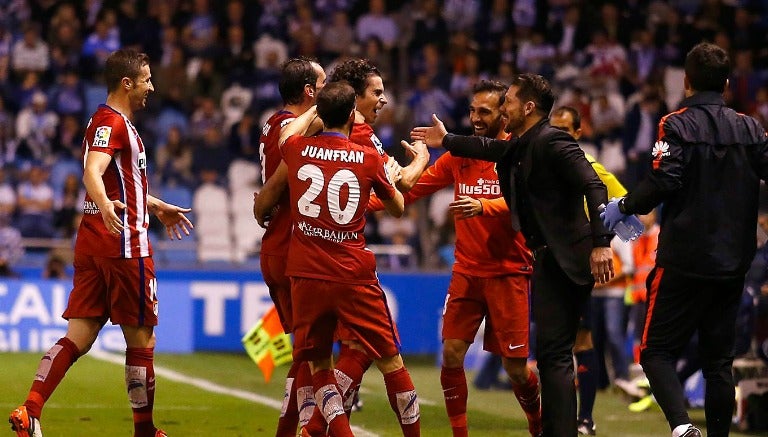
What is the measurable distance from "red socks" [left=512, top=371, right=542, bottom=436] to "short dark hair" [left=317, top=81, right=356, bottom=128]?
2.24m

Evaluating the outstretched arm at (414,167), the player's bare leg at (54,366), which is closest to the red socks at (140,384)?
the player's bare leg at (54,366)

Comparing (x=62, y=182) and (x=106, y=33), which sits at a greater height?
(x=106, y=33)

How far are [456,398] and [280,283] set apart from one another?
1315 millimetres

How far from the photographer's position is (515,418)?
440 inches

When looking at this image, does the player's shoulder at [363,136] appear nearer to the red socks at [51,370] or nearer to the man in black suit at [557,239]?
the man in black suit at [557,239]

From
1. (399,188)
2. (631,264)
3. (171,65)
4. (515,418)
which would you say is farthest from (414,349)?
(399,188)

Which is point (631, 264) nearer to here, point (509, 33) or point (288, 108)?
point (288, 108)

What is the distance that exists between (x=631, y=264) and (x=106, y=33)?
10184 mm

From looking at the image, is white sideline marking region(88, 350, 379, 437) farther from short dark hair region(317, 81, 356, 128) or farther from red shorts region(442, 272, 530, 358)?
short dark hair region(317, 81, 356, 128)

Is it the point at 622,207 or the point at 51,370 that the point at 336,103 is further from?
the point at 51,370

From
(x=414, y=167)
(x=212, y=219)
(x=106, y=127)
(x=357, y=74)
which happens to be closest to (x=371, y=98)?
(x=357, y=74)

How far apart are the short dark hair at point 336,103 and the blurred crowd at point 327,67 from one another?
37.1 ft

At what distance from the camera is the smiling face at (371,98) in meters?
8.23

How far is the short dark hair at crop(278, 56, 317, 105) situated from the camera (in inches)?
324
